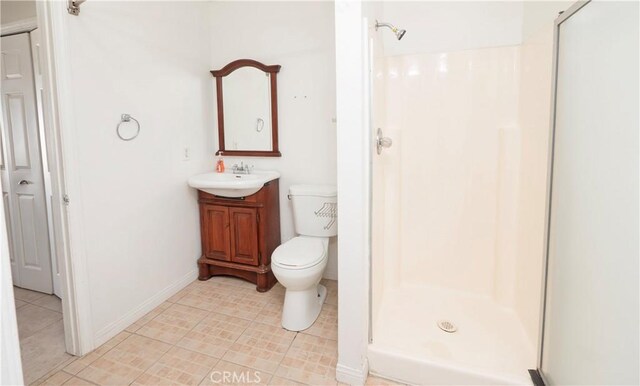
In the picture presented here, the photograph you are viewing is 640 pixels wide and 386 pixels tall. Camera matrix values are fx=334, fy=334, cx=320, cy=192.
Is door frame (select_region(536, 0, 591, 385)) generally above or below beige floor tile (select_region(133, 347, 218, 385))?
above

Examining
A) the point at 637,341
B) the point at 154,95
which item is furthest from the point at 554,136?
the point at 154,95

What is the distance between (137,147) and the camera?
6.93 feet

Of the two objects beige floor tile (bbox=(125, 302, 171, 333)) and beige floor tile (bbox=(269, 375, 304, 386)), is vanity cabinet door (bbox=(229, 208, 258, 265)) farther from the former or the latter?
beige floor tile (bbox=(269, 375, 304, 386))

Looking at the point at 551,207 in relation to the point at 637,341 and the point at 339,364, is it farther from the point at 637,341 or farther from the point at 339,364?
the point at 339,364

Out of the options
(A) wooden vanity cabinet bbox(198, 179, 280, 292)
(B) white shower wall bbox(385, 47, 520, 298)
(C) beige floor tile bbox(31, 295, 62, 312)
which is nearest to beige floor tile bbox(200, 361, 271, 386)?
(A) wooden vanity cabinet bbox(198, 179, 280, 292)

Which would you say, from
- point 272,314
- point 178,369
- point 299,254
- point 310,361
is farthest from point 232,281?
point 310,361

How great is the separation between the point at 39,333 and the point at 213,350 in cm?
109

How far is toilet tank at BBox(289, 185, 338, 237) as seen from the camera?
2.36 meters

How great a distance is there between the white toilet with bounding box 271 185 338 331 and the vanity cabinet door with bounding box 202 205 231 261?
0.56 meters

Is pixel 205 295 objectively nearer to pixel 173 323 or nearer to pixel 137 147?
pixel 173 323

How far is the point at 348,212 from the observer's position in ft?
4.87

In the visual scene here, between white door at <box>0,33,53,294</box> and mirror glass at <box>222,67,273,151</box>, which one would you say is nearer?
white door at <box>0,33,53,294</box>

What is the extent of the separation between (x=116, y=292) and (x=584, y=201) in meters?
2.35

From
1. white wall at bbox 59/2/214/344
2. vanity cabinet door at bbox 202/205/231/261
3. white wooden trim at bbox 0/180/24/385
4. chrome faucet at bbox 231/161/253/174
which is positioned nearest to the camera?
white wooden trim at bbox 0/180/24/385
